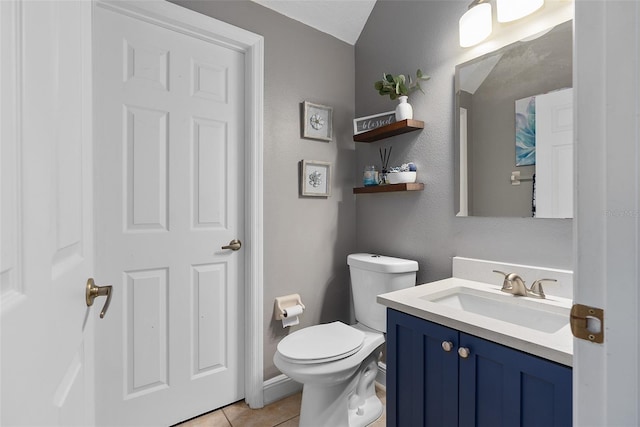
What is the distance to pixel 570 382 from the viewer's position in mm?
824

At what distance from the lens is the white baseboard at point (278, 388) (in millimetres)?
1825

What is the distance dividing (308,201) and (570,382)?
1488mm

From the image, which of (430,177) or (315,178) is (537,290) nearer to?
(430,177)

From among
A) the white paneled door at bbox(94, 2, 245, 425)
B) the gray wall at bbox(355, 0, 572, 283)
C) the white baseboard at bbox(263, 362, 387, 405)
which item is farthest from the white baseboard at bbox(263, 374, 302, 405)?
the gray wall at bbox(355, 0, 572, 283)

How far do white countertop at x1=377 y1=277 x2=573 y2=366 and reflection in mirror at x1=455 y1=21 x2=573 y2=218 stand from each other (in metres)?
0.35

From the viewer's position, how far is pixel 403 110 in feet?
5.76

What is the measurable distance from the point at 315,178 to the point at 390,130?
0.54 meters

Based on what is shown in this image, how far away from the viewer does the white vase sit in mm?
1755

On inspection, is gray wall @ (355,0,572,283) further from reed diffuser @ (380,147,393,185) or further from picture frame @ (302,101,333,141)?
picture frame @ (302,101,333,141)

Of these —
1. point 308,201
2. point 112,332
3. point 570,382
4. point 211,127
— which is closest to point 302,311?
point 308,201

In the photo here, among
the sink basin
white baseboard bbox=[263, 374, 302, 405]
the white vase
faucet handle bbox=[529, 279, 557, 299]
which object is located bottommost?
white baseboard bbox=[263, 374, 302, 405]

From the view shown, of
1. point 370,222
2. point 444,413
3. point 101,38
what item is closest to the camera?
point 444,413

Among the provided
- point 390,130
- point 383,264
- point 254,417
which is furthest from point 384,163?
point 254,417

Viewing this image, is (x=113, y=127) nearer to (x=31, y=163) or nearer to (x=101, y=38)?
(x=101, y=38)
